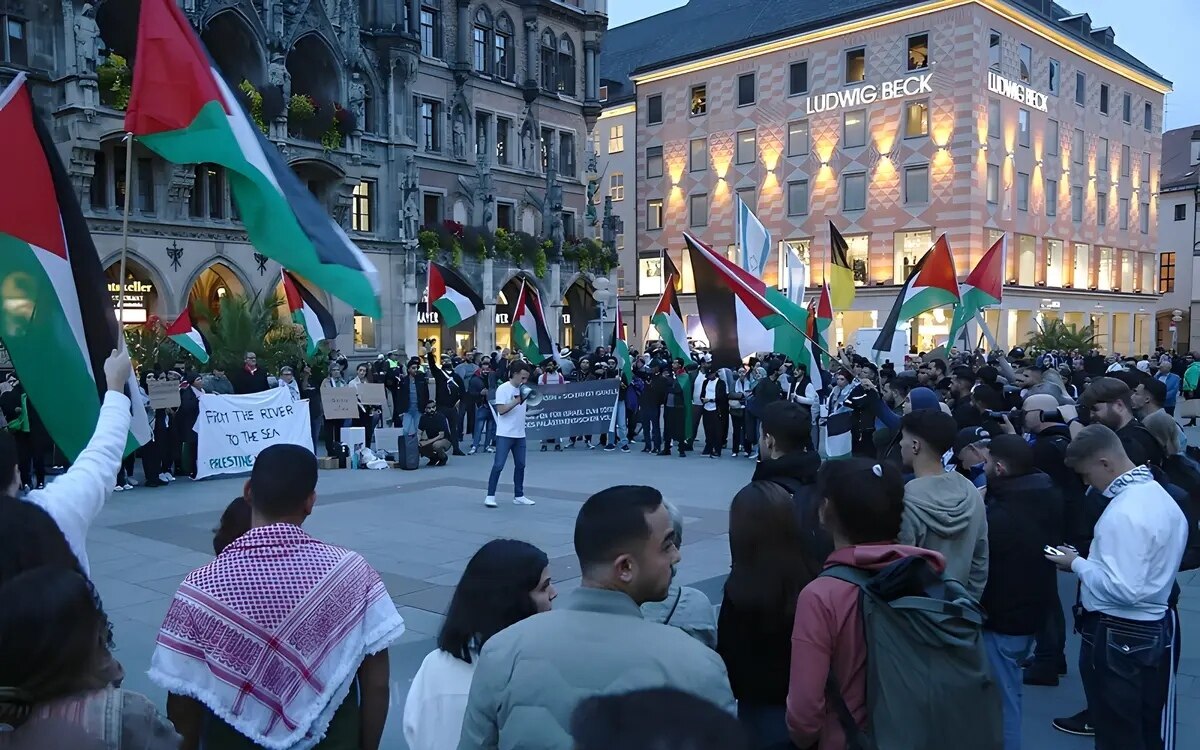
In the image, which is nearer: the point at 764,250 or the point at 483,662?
the point at 483,662

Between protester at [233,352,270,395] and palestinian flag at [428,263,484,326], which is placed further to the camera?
protester at [233,352,270,395]

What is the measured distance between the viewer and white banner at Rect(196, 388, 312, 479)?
1484 cm

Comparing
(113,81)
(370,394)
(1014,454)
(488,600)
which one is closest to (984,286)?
(370,394)

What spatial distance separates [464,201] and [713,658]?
38.9 meters

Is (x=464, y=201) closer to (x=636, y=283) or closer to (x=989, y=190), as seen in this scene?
(x=636, y=283)

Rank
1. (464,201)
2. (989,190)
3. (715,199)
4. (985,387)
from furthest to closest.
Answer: (715,199) → (989,190) → (464,201) → (985,387)

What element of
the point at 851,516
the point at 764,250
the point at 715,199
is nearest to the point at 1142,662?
the point at 851,516

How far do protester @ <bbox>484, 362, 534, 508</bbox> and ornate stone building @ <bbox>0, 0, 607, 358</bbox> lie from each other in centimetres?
1639

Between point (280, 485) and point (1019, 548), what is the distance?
3.59m

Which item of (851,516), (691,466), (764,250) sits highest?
(764,250)

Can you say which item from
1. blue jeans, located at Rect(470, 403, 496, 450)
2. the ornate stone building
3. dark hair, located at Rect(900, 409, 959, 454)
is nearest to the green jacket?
dark hair, located at Rect(900, 409, 959, 454)

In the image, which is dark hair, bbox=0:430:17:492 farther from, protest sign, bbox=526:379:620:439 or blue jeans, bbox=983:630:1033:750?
protest sign, bbox=526:379:620:439

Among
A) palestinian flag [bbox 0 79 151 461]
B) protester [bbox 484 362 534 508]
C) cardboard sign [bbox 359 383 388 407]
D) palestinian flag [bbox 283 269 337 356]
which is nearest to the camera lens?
palestinian flag [bbox 0 79 151 461]

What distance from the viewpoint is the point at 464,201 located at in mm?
39938
